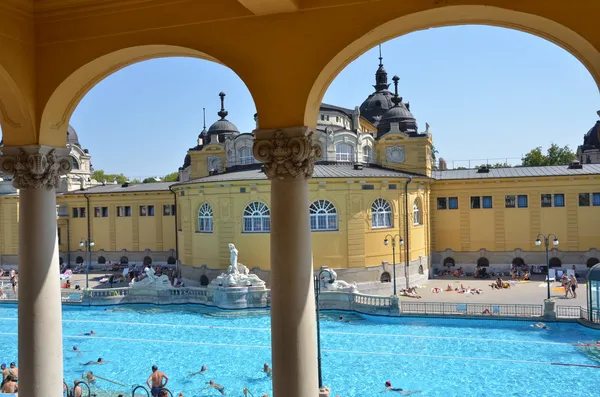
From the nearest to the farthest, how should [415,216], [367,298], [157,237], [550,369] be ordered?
[550,369] → [367,298] → [415,216] → [157,237]

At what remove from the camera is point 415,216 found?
1451 inches

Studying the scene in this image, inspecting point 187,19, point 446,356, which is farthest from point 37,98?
point 446,356

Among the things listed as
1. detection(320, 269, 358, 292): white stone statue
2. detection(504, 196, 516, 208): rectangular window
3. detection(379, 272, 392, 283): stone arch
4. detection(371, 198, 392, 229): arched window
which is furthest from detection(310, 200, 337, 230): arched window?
detection(504, 196, 516, 208): rectangular window

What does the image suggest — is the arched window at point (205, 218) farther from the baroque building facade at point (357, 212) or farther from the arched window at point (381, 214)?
the arched window at point (381, 214)

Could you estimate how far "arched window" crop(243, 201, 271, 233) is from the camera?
1284 inches

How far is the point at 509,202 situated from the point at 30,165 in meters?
37.4

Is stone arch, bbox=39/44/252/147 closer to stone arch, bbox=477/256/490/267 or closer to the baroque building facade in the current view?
Result: the baroque building facade

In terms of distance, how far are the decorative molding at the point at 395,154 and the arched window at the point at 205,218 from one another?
15671mm

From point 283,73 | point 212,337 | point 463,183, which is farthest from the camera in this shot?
point 463,183

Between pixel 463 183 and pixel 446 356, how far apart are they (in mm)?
22718

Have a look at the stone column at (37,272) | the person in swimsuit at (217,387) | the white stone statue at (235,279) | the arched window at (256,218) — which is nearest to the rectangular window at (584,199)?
the arched window at (256,218)

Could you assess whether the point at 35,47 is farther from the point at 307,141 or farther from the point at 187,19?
the point at 307,141

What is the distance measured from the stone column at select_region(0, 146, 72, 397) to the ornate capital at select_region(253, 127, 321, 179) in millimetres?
3016

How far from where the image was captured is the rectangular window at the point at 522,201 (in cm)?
3791
